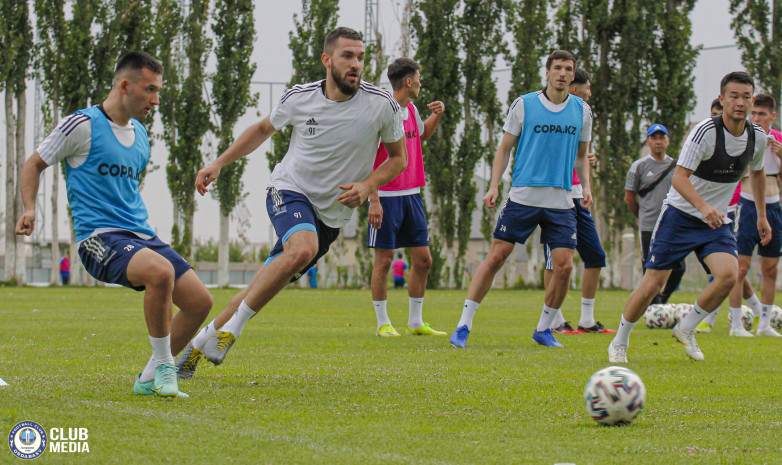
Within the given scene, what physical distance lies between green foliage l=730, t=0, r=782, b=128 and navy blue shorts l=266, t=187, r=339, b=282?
25.5m

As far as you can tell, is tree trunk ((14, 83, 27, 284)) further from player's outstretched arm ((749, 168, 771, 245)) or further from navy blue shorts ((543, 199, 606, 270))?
player's outstretched arm ((749, 168, 771, 245))

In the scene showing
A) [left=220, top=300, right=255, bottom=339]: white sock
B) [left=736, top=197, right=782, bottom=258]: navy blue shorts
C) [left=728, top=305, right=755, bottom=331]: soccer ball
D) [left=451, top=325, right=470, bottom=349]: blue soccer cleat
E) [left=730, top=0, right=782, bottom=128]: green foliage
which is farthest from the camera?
[left=730, top=0, right=782, bottom=128]: green foliage

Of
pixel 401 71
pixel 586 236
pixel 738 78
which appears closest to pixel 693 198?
pixel 738 78

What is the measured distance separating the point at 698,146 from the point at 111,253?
4.27 meters

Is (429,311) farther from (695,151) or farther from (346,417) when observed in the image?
(346,417)

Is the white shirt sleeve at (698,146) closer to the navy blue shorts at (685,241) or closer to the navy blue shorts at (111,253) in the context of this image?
the navy blue shorts at (685,241)

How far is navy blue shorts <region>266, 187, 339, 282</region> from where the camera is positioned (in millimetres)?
5562

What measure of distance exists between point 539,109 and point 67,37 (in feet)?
83.9

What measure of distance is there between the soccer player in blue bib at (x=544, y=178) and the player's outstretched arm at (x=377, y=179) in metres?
2.12

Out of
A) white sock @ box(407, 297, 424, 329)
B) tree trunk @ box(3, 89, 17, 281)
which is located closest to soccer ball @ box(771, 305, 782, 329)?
white sock @ box(407, 297, 424, 329)

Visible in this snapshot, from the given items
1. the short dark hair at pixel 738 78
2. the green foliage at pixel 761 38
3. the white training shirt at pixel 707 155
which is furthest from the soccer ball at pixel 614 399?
the green foliage at pixel 761 38

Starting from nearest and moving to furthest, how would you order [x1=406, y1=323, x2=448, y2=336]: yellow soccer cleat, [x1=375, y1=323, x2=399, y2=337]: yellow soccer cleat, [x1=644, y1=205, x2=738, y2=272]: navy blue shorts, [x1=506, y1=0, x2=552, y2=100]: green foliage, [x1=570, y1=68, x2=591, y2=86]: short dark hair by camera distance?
[x1=644, y1=205, x2=738, y2=272]: navy blue shorts
[x1=375, y1=323, x2=399, y2=337]: yellow soccer cleat
[x1=406, y1=323, x2=448, y2=336]: yellow soccer cleat
[x1=570, y1=68, x2=591, y2=86]: short dark hair
[x1=506, y1=0, x2=552, y2=100]: green foliage

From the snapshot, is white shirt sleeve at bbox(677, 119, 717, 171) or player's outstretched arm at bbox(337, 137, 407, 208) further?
white shirt sleeve at bbox(677, 119, 717, 171)

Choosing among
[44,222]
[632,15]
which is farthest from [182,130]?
[632,15]
